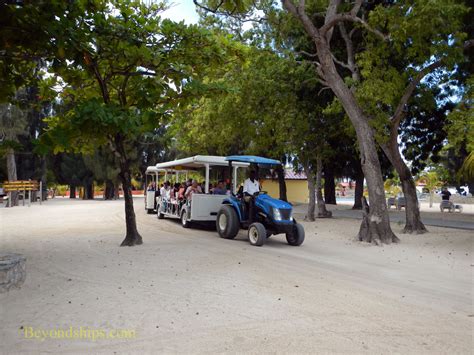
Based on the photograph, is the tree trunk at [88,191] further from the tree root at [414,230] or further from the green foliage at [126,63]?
the tree root at [414,230]

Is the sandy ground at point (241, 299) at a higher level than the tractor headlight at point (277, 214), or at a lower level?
lower

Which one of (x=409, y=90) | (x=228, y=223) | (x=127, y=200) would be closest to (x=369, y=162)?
(x=409, y=90)

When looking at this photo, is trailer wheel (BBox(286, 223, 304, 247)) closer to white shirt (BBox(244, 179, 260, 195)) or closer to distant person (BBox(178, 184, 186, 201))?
white shirt (BBox(244, 179, 260, 195))

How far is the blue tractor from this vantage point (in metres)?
11.7

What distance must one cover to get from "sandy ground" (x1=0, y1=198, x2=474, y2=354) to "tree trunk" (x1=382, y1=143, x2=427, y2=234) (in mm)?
4097

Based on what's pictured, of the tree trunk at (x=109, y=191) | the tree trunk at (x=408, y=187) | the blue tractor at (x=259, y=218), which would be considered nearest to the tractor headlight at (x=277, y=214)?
the blue tractor at (x=259, y=218)

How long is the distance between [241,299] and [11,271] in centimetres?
341

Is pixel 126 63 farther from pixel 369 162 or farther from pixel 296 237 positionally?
pixel 369 162

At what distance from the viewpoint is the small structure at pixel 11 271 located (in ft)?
20.5

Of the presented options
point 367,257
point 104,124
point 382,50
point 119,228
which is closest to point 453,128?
point 382,50

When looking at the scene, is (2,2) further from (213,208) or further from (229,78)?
(229,78)

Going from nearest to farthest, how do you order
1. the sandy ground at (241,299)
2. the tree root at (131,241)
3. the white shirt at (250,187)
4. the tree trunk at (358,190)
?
the sandy ground at (241,299), the tree root at (131,241), the white shirt at (250,187), the tree trunk at (358,190)

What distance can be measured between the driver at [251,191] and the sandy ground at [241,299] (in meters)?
1.41

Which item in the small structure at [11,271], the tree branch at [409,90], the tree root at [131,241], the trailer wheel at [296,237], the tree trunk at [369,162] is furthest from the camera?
the tree branch at [409,90]
